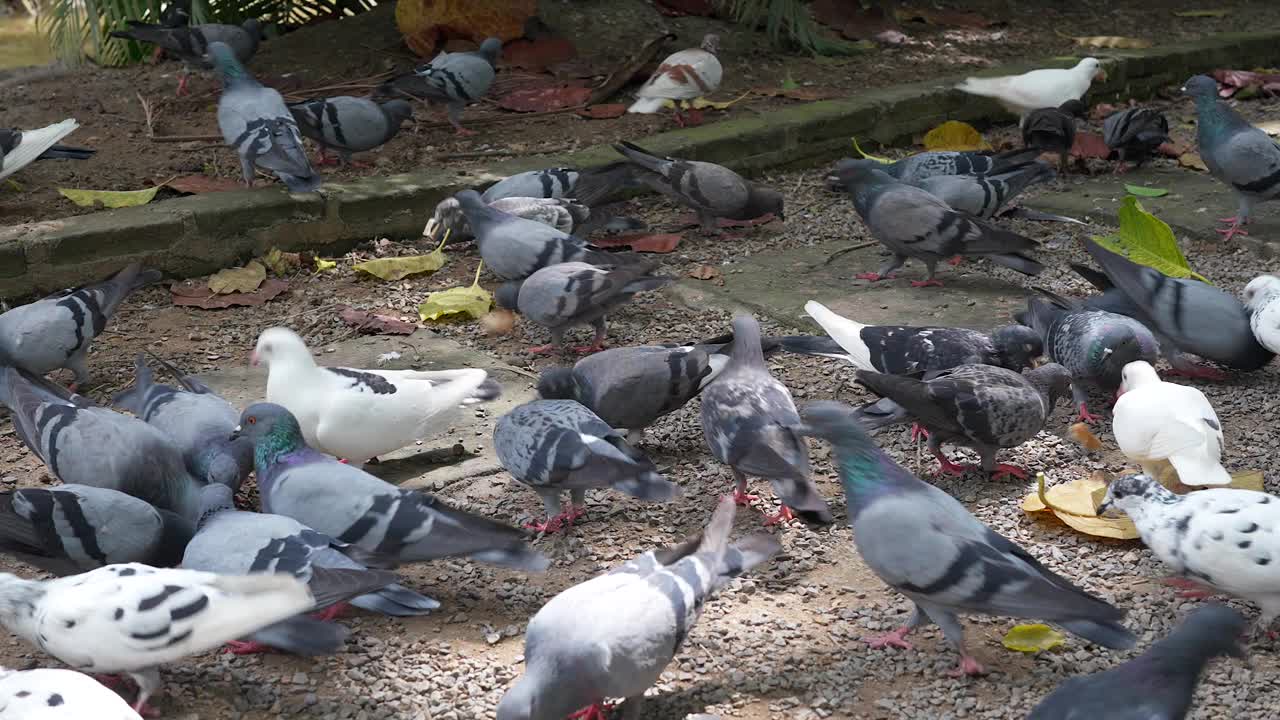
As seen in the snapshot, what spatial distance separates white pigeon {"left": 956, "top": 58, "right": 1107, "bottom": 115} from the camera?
7.64 metres

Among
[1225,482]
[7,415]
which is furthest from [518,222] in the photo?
[1225,482]

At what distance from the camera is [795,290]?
553 cm

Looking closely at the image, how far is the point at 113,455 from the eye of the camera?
11.5ft

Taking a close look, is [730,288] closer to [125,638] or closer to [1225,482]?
[1225,482]

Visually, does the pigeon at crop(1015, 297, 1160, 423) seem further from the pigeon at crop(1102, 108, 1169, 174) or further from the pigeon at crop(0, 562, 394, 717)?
the pigeon at crop(1102, 108, 1169, 174)

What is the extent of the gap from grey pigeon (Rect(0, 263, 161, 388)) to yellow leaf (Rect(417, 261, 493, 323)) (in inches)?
47.7

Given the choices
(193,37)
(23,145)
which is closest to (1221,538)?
(23,145)

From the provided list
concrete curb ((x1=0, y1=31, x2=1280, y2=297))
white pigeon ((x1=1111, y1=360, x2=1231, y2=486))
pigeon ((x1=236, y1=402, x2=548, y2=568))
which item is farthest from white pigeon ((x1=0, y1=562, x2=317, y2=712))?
concrete curb ((x1=0, y1=31, x2=1280, y2=297))

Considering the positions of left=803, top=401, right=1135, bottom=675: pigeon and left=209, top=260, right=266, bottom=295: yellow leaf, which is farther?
left=209, top=260, right=266, bottom=295: yellow leaf

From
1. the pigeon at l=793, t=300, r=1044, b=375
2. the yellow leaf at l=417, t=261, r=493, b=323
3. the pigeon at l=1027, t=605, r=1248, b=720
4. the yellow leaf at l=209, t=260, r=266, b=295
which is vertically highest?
the pigeon at l=1027, t=605, r=1248, b=720

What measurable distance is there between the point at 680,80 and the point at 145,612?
5.16 meters

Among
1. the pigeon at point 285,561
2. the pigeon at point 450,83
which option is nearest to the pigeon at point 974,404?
the pigeon at point 285,561

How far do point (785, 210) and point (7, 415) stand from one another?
3.83 meters

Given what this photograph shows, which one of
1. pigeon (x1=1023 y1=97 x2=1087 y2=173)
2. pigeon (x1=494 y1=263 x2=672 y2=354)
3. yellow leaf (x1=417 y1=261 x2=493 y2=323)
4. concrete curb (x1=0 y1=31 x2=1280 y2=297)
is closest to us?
pigeon (x1=494 y1=263 x2=672 y2=354)
